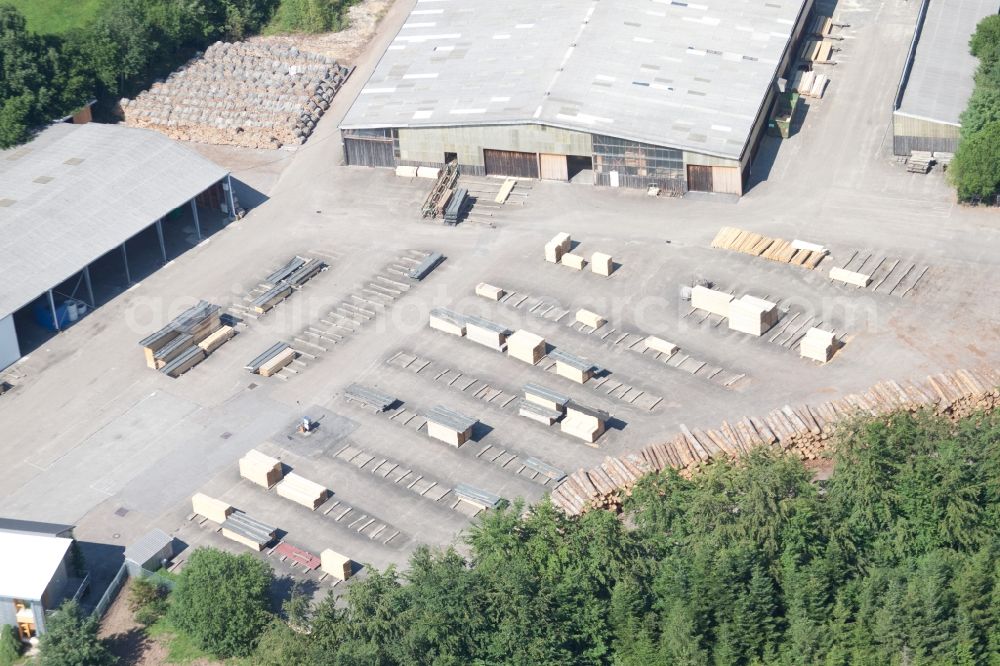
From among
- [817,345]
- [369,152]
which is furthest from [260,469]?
[369,152]

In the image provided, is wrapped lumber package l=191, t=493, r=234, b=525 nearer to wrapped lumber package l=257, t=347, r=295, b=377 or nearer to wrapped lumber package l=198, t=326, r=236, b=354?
wrapped lumber package l=257, t=347, r=295, b=377

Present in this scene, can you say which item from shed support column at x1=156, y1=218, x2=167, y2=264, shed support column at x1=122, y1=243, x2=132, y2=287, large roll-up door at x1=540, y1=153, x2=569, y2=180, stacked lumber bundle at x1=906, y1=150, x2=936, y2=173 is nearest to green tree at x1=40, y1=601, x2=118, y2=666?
shed support column at x1=122, y1=243, x2=132, y2=287

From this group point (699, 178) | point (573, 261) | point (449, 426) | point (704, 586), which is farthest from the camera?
point (699, 178)

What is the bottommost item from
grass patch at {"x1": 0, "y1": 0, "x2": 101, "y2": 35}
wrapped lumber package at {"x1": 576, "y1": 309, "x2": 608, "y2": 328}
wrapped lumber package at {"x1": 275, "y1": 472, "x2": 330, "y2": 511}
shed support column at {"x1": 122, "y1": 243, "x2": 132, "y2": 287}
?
wrapped lumber package at {"x1": 275, "y1": 472, "x2": 330, "y2": 511}

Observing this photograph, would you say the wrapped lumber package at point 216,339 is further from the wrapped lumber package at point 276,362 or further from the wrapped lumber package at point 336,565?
the wrapped lumber package at point 336,565

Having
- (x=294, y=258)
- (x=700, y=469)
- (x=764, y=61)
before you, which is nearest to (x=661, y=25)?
(x=764, y=61)

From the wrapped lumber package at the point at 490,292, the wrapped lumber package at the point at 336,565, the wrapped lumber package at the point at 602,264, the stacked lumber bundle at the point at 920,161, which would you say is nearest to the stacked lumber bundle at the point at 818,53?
the stacked lumber bundle at the point at 920,161

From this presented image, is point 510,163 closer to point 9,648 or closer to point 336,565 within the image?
point 336,565
